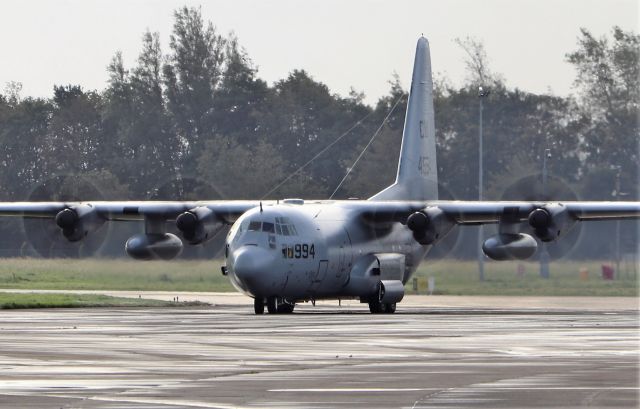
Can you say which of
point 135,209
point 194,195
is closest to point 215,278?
point 135,209

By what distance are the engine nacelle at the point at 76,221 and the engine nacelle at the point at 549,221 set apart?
12.5m

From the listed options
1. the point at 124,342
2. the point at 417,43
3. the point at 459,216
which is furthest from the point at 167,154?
the point at 124,342

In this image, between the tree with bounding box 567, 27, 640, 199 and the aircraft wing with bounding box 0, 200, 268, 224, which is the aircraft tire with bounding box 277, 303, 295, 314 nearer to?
the aircraft wing with bounding box 0, 200, 268, 224

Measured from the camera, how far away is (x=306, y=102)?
109m

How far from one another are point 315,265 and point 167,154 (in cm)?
6189

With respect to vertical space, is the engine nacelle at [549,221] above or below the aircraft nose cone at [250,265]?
above

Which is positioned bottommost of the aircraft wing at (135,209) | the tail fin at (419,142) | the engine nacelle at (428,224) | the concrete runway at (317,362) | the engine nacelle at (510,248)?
the concrete runway at (317,362)

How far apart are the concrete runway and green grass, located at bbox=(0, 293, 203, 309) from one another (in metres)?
8.74

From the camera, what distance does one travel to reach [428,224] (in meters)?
41.3

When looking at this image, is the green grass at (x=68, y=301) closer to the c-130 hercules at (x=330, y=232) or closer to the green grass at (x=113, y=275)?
the c-130 hercules at (x=330, y=232)

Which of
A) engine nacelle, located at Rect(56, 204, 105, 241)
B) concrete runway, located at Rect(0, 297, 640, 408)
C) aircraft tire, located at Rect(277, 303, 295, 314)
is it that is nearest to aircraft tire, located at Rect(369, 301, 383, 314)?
aircraft tire, located at Rect(277, 303, 295, 314)

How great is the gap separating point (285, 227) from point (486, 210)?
6.31m

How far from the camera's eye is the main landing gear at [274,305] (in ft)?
129

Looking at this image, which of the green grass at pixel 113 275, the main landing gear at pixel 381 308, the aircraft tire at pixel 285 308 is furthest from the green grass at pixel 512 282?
the aircraft tire at pixel 285 308
